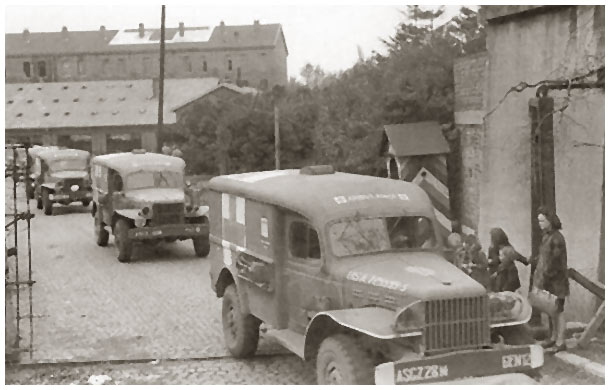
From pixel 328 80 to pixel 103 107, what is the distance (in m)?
3.41

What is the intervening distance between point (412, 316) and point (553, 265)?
234 centimetres

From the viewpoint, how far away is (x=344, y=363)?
22.3 ft

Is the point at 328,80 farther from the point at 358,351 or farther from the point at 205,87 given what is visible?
the point at 358,351

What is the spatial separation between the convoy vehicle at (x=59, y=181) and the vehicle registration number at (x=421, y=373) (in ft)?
55.0

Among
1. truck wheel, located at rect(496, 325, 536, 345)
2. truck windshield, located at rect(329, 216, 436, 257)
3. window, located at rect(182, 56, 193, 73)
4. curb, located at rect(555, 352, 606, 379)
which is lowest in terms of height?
curb, located at rect(555, 352, 606, 379)

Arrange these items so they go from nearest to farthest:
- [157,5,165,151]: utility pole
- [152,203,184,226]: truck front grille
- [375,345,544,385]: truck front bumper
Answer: [375,345,544,385]: truck front bumper < [157,5,165,151]: utility pole < [152,203,184,226]: truck front grille

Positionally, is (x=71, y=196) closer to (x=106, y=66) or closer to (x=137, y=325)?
(x=106, y=66)

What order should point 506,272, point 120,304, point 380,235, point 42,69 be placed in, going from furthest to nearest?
point 120,304
point 42,69
point 506,272
point 380,235

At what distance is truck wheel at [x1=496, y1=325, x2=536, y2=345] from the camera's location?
7.19 meters

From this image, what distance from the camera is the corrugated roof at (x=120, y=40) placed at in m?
9.91

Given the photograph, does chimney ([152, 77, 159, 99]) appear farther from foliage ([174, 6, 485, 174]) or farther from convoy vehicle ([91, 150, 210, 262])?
convoy vehicle ([91, 150, 210, 262])

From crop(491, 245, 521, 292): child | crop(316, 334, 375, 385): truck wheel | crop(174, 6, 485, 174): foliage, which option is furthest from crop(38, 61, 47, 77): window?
crop(491, 245, 521, 292): child

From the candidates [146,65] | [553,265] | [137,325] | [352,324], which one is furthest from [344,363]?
[146,65]

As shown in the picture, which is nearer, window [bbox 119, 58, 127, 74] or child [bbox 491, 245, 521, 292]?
child [bbox 491, 245, 521, 292]
